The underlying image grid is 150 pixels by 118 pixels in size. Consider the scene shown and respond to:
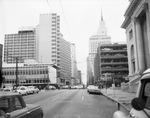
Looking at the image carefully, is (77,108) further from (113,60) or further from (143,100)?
(113,60)

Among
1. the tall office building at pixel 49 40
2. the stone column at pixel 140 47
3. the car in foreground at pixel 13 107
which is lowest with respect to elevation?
the car in foreground at pixel 13 107

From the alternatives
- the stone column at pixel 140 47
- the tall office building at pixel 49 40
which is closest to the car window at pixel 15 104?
the stone column at pixel 140 47

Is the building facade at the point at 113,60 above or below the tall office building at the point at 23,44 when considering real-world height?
below

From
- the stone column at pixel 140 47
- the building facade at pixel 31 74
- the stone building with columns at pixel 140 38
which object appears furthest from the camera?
the building facade at pixel 31 74

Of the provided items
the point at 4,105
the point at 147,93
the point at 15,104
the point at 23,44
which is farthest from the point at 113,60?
the point at 23,44

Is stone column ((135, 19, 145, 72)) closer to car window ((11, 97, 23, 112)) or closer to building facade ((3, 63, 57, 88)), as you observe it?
car window ((11, 97, 23, 112))

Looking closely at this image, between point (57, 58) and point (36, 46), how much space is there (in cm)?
2497

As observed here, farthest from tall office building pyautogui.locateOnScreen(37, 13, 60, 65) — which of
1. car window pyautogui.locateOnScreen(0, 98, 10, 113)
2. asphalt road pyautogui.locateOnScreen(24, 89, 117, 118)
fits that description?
car window pyautogui.locateOnScreen(0, 98, 10, 113)

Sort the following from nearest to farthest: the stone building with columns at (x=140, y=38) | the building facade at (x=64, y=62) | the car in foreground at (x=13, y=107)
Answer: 1. the car in foreground at (x=13, y=107)
2. the stone building with columns at (x=140, y=38)
3. the building facade at (x=64, y=62)

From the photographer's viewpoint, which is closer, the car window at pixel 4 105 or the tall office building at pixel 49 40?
the car window at pixel 4 105

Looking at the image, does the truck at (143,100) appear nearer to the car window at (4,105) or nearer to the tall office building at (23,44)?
the car window at (4,105)

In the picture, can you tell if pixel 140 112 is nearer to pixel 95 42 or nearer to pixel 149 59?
pixel 149 59

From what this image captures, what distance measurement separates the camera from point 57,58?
129625mm

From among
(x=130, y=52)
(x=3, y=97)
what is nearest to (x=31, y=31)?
(x=130, y=52)
